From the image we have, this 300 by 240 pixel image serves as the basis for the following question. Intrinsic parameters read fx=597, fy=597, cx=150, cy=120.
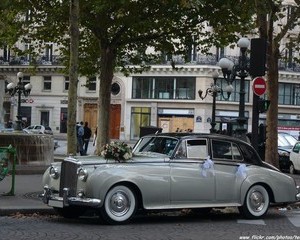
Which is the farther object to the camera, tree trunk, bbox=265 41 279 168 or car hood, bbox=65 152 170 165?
tree trunk, bbox=265 41 279 168

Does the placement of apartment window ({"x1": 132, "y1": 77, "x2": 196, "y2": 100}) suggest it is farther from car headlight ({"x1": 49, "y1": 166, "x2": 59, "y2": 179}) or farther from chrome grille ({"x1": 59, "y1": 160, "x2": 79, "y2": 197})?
chrome grille ({"x1": 59, "y1": 160, "x2": 79, "y2": 197})

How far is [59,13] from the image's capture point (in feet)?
61.7

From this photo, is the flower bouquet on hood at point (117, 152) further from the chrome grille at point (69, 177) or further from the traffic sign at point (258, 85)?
the traffic sign at point (258, 85)

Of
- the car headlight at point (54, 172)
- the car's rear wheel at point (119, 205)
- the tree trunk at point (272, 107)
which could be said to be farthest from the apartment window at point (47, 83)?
the car's rear wheel at point (119, 205)

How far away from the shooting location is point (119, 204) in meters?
10.4

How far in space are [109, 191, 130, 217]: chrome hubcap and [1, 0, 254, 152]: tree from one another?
8.06 metres

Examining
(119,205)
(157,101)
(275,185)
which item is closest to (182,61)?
(157,101)

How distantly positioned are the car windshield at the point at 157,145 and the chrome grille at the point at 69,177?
1.61 meters

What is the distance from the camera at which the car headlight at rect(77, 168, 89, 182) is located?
1023 centimetres

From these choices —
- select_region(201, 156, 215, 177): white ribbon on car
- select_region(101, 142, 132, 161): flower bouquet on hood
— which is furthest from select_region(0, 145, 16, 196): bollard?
select_region(201, 156, 215, 177): white ribbon on car

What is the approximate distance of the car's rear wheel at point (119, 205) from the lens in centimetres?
1032

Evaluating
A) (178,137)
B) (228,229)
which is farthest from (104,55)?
(228,229)

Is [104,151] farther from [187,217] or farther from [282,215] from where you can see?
[282,215]

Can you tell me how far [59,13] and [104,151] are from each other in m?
9.22
